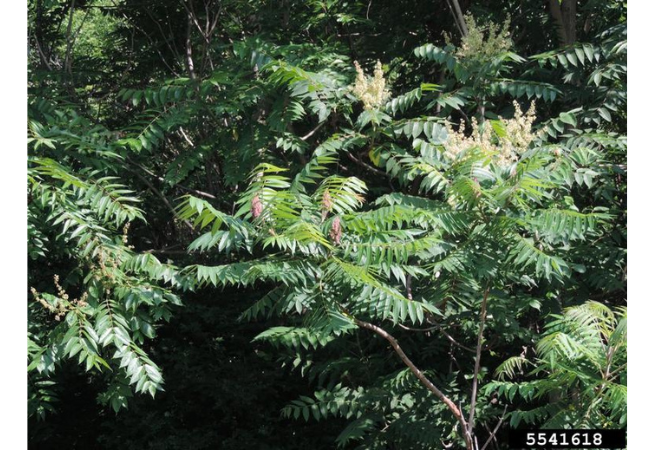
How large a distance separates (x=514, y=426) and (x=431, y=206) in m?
1.39

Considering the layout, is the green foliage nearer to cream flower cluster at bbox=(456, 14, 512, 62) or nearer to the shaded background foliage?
the shaded background foliage

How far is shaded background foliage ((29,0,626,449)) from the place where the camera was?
4508 mm

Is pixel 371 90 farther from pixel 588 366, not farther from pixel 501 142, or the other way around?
pixel 588 366

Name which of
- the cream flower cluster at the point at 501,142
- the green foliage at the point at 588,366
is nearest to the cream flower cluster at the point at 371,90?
the cream flower cluster at the point at 501,142

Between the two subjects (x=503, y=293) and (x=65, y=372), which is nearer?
(x=503, y=293)

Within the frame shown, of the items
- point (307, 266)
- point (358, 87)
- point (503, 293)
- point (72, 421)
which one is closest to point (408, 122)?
point (358, 87)

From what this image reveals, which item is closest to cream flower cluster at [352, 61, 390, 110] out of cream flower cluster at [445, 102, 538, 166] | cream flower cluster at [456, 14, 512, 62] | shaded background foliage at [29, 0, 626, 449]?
shaded background foliage at [29, 0, 626, 449]

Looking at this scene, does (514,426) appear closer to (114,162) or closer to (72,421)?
(114,162)

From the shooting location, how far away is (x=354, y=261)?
138 inches

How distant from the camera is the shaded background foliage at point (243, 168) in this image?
14.8ft

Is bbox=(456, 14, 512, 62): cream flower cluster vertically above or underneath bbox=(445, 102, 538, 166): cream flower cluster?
above

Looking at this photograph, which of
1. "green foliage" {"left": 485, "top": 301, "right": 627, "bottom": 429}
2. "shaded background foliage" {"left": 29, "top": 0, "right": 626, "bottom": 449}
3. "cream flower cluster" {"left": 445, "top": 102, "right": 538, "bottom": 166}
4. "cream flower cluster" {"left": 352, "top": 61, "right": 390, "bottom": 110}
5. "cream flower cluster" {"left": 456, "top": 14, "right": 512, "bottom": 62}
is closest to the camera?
"green foliage" {"left": 485, "top": 301, "right": 627, "bottom": 429}

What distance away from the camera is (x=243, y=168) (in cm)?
514

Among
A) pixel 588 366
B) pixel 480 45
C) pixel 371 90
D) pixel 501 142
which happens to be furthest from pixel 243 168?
pixel 588 366
